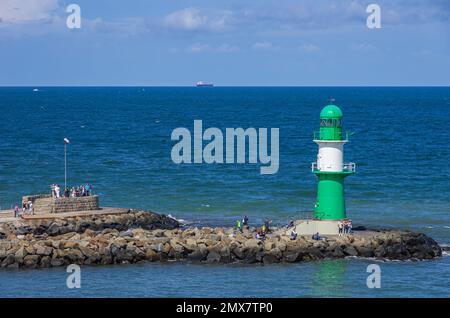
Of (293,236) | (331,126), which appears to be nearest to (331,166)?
(331,126)

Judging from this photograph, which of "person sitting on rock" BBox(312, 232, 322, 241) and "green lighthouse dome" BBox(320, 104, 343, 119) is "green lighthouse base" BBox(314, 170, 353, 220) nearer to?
"person sitting on rock" BBox(312, 232, 322, 241)

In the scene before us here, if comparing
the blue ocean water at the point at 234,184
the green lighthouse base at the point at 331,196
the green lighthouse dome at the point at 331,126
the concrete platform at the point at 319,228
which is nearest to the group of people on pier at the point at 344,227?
the concrete platform at the point at 319,228

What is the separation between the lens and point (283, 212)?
60375 millimetres

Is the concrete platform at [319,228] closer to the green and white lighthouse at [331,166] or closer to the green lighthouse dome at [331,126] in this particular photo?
the green and white lighthouse at [331,166]

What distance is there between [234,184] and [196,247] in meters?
28.0

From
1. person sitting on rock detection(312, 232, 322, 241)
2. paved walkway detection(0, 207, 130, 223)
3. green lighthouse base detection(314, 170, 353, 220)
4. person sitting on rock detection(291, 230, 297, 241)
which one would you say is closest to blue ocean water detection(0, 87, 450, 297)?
person sitting on rock detection(312, 232, 322, 241)

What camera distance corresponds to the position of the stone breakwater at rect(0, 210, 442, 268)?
4444 centimetres

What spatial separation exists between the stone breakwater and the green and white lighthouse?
157cm

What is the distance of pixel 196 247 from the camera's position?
4550 cm

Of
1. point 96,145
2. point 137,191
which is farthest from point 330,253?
point 96,145

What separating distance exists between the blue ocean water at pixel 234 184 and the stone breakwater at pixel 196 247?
A: 0.84 metres

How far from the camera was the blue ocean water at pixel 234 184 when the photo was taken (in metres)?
41.2

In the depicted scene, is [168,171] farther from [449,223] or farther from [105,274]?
[105,274]

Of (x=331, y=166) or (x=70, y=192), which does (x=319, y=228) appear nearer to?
(x=331, y=166)
